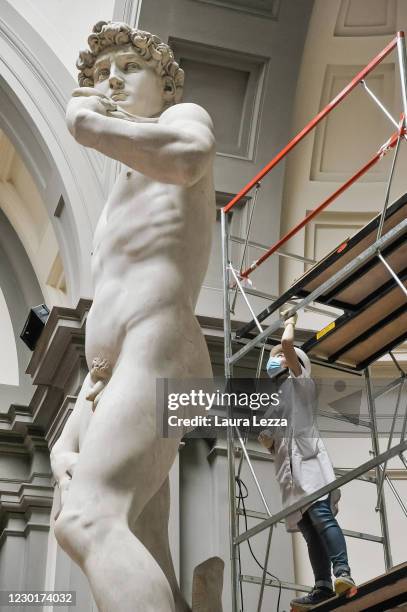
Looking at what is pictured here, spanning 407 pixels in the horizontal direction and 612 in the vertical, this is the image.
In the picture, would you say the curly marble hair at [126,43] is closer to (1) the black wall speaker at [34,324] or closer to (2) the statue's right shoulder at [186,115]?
(2) the statue's right shoulder at [186,115]

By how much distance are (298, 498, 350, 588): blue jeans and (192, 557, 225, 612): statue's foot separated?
1.32 m

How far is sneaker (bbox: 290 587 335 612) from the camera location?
373 centimetres

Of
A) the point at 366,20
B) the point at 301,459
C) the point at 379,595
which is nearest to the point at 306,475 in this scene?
the point at 301,459

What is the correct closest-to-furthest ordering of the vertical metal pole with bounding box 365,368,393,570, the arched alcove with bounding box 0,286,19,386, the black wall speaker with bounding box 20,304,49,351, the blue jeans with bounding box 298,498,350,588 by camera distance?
the blue jeans with bounding box 298,498,350,588, the vertical metal pole with bounding box 365,368,393,570, the black wall speaker with bounding box 20,304,49,351, the arched alcove with bounding box 0,286,19,386

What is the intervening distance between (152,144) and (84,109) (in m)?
0.25

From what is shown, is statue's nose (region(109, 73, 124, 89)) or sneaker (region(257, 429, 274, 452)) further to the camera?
sneaker (region(257, 429, 274, 452))

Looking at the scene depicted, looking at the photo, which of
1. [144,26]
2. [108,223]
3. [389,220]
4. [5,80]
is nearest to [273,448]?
[389,220]

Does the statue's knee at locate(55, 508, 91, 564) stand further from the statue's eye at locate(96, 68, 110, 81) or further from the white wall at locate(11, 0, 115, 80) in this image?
the white wall at locate(11, 0, 115, 80)

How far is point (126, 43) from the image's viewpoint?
3.28 m

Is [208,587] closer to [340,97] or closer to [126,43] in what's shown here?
[126,43]

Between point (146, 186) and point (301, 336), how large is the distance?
3.53m

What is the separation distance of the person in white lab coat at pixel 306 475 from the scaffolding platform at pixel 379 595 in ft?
1.06

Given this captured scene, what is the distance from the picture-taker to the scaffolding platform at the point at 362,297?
417 centimetres

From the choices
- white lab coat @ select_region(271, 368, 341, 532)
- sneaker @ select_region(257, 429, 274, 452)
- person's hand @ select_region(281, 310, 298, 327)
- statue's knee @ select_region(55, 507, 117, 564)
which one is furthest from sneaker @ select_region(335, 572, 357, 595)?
statue's knee @ select_region(55, 507, 117, 564)
